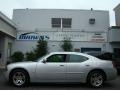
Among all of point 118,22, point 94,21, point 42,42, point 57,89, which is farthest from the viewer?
point 118,22

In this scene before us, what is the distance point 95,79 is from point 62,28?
16.3 m

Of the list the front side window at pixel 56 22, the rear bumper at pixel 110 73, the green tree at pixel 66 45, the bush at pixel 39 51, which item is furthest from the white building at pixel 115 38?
the rear bumper at pixel 110 73

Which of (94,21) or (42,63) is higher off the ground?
(94,21)

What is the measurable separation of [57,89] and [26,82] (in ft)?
4.77

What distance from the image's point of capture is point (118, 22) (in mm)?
29703

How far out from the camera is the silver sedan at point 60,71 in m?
11.6

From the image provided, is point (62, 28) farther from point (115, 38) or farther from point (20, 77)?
point (20, 77)

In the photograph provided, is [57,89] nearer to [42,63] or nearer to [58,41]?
[42,63]

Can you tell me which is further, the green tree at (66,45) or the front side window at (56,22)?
the front side window at (56,22)

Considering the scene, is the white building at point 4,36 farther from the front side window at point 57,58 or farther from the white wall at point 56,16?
the front side window at point 57,58

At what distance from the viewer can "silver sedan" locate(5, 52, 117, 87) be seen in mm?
11570

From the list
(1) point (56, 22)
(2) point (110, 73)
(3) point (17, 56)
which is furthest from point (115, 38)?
(2) point (110, 73)

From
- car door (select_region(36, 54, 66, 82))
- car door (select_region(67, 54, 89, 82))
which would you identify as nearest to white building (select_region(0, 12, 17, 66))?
car door (select_region(36, 54, 66, 82))

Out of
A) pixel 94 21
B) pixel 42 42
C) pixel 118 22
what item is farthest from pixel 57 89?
pixel 118 22
